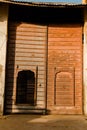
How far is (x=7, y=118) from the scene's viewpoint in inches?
446

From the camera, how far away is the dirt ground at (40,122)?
9500 mm

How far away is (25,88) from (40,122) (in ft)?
9.14

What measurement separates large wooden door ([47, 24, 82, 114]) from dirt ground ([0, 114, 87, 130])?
0.90 meters

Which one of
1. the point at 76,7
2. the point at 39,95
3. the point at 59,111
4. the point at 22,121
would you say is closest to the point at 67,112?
the point at 59,111

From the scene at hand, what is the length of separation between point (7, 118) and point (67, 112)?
2806 millimetres

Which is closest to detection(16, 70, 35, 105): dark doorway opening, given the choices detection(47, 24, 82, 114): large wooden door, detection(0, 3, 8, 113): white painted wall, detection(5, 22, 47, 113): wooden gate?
detection(5, 22, 47, 113): wooden gate

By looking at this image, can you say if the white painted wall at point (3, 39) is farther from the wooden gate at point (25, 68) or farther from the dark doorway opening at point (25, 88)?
the dark doorway opening at point (25, 88)

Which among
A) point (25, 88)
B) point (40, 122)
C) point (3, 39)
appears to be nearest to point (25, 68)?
point (25, 88)

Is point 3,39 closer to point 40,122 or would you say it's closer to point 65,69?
point 65,69

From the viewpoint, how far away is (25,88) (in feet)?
42.7

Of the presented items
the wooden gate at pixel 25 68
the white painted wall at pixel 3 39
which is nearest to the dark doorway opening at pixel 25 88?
the wooden gate at pixel 25 68

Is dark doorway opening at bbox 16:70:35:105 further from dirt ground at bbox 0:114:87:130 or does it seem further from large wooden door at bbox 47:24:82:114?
dirt ground at bbox 0:114:87:130

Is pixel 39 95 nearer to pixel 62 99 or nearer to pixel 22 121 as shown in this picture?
pixel 62 99

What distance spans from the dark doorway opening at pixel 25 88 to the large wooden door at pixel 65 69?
0.74 metres
